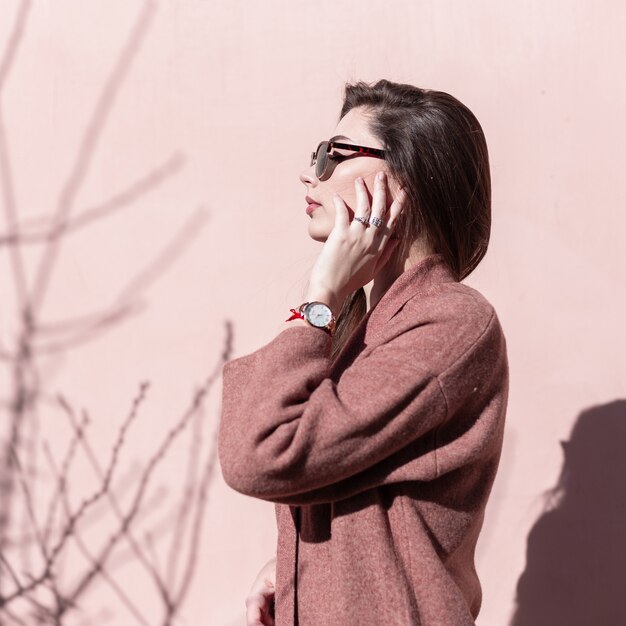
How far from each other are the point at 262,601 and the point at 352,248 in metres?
0.73

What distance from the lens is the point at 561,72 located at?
8.39ft

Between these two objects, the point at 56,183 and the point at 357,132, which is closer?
the point at 357,132

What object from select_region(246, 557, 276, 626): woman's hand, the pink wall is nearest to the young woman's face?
select_region(246, 557, 276, 626): woman's hand

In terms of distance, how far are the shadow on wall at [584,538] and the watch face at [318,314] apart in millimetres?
1391

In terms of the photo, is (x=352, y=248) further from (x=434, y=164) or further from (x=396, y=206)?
(x=434, y=164)

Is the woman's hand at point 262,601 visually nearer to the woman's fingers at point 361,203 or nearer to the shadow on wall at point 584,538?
the woman's fingers at point 361,203

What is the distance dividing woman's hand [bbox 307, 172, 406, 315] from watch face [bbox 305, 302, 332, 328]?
23 millimetres

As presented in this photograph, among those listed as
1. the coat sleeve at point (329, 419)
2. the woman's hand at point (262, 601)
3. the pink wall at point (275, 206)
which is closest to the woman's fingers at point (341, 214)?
the coat sleeve at point (329, 419)

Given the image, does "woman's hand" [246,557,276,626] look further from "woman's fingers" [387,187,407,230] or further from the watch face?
"woman's fingers" [387,187,407,230]

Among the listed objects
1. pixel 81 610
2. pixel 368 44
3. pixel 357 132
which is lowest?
pixel 81 610

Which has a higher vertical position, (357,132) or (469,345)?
(357,132)

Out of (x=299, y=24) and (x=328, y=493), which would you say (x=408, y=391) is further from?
(x=299, y=24)

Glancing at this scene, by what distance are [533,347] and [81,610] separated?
5.08 ft

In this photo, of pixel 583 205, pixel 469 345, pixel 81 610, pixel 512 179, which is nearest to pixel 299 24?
pixel 512 179
